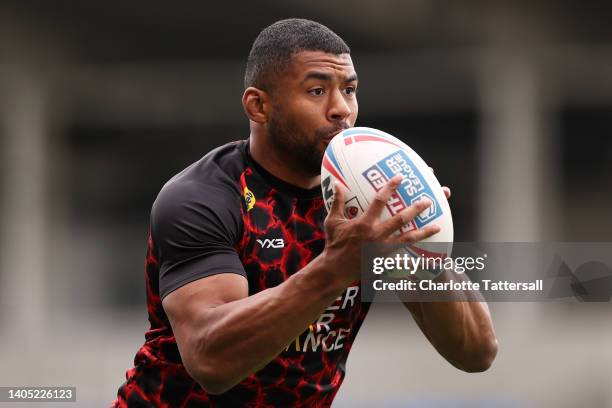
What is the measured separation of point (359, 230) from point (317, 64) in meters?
1.03

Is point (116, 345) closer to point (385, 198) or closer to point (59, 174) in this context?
point (59, 174)

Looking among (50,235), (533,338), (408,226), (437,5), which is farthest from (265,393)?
(50,235)

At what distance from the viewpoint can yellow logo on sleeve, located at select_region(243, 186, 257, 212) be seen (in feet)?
14.5

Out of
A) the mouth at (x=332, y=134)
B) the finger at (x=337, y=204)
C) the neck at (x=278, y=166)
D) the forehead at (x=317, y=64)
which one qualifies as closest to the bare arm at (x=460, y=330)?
the neck at (x=278, y=166)

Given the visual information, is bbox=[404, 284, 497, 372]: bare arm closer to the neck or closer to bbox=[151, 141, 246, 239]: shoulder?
the neck

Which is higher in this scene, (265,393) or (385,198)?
(385,198)

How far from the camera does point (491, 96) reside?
18.1 meters

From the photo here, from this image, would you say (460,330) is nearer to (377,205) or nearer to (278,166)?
(278,166)

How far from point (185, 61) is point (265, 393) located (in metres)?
16.2

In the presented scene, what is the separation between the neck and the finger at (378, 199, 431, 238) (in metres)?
1.03

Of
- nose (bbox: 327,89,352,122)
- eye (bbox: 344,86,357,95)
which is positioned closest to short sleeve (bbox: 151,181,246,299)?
nose (bbox: 327,89,352,122)

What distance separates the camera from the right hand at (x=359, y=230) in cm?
361

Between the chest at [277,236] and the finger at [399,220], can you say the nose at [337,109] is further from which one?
the finger at [399,220]

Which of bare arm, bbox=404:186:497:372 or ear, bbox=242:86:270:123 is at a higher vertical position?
ear, bbox=242:86:270:123
